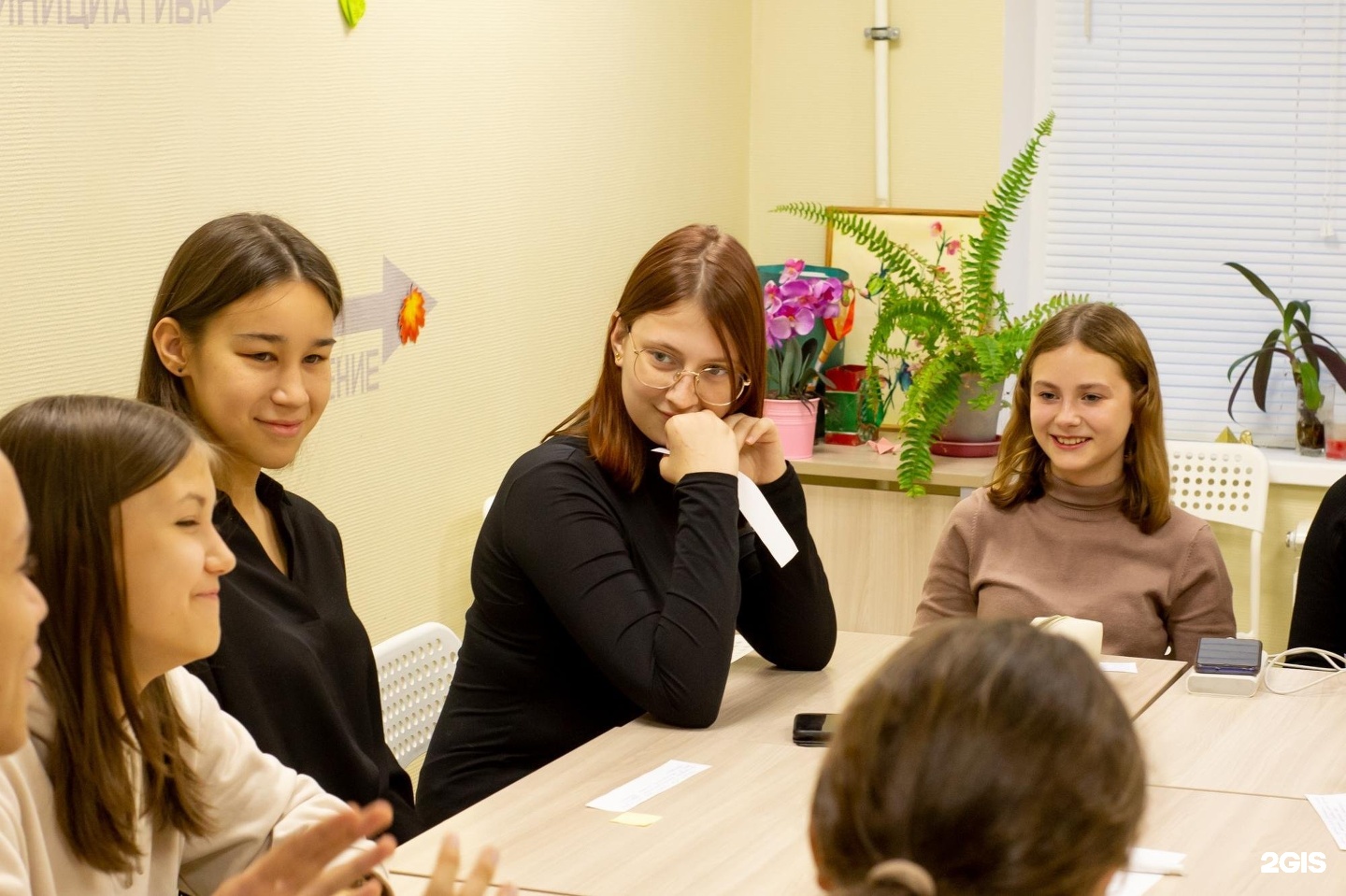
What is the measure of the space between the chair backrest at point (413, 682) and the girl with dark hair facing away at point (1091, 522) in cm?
85

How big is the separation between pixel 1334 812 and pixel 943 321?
79.9 inches

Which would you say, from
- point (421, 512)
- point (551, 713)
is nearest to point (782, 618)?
point (551, 713)

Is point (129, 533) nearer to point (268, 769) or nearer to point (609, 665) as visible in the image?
point (268, 769)

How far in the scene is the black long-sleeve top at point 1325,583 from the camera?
7.73ft

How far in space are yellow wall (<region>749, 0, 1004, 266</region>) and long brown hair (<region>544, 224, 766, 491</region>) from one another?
2.06 meters

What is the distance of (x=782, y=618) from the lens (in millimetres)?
2100

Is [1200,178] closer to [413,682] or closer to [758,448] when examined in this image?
[758,448]

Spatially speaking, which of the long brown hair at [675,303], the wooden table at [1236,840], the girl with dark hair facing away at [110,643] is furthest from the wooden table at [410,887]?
the long brown hair at [675,303]

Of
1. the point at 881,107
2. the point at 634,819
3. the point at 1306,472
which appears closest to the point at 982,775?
the point at 634,819

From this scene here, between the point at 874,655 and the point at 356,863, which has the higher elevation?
the point at 356,863

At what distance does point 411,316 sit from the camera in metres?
2.81

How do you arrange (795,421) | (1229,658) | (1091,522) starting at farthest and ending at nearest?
(795,421), (1091,522), (1229,658)

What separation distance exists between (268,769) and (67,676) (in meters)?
0.28

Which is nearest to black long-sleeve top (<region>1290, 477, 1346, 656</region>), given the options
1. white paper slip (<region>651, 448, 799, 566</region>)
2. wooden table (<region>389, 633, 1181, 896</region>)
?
wooden table (<region>389, 633, 1181, 896</region>)
